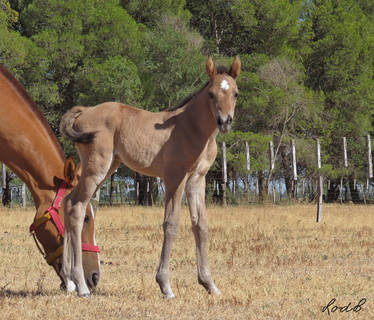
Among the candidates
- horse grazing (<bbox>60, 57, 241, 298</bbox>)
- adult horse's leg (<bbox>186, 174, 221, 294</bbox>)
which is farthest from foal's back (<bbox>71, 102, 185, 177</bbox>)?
adult horse's leg (<bbox>186, 174, 221, 294</bbox>)

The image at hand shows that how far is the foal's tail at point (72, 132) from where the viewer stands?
593 centimetres

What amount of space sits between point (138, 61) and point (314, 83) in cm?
1116

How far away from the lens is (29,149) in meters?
5.50

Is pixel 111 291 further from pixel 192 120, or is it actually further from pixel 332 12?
pixel 332 12

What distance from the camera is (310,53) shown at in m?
31.8

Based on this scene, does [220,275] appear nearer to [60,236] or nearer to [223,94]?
[60,236]

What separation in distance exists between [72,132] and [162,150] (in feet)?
3.09

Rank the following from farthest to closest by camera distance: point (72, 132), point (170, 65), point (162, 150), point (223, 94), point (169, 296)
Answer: point (170, 65), point (72, 132), point (162, 150), point (169, 296), point (223, 94)

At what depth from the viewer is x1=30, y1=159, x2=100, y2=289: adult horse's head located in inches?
216

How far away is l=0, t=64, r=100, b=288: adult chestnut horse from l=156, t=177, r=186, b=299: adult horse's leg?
0.63m

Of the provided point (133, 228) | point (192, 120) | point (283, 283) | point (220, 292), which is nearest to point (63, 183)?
point (192, 120)

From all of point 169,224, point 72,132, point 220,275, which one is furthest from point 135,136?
point 220,275

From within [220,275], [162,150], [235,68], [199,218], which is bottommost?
[220,275]

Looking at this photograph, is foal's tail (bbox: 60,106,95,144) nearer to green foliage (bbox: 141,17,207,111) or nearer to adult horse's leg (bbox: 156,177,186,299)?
adult horse's leg (bbox: 156,177,186,299)
